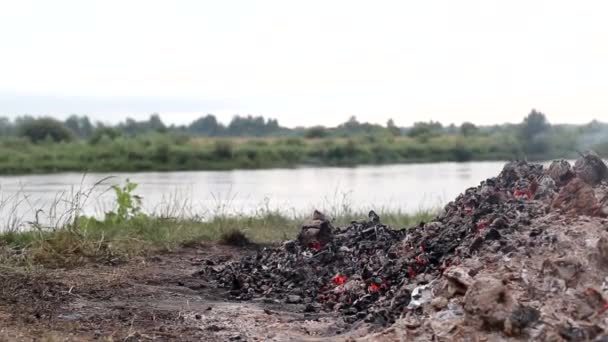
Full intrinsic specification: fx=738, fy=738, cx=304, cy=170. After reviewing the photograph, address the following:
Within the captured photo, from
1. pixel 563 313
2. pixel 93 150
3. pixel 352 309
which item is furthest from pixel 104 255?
pixel 93 150

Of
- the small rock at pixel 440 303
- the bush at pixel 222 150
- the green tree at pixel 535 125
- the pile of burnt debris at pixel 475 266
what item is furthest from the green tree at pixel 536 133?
the bush at pixel 222 150

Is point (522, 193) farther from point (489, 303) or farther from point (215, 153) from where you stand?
point (215, 153)

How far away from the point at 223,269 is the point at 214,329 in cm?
204

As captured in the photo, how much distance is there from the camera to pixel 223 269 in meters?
6.73

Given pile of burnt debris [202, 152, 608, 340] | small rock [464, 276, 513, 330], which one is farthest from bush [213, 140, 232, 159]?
small rock [464, 276, 513, 330]

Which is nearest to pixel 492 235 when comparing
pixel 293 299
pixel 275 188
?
pixel 293 299

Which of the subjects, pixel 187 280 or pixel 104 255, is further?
pixel 104 255

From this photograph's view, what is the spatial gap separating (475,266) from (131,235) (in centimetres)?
476

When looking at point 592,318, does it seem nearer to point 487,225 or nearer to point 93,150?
point 487,225

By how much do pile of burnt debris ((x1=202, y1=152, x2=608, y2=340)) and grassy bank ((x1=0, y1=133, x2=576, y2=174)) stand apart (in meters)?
19.7

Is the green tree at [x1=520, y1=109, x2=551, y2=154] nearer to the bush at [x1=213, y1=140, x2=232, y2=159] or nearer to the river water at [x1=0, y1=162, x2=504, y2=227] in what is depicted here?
the river water at [x1=0, y1=162, x2=504, y2=227]

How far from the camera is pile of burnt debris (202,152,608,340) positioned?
3907 millimetres

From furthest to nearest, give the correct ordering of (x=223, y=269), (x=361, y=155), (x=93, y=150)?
(x=361, y=155) < (x=93, y=150) < (x=223, y=269)

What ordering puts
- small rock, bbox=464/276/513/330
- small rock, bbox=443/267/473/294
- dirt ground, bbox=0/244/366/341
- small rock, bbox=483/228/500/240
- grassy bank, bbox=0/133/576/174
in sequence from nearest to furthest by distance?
small rock, bbox=464/276/513/330
small rock, bbox=443/267/473/294
dirt ground, bbox=0/244/366/341
small rock, bbox=483/228/500/240
grassy bank, bbox=0/133/576/174
